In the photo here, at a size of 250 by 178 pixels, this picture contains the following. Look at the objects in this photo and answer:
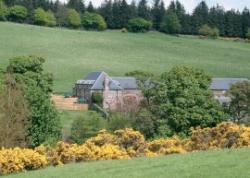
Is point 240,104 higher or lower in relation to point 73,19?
lower

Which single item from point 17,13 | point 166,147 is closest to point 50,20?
point 17,13

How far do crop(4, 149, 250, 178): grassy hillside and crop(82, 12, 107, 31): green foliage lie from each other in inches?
6012

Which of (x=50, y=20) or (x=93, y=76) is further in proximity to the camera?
(x=50, y=20)

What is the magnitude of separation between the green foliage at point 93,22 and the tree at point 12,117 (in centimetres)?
12432

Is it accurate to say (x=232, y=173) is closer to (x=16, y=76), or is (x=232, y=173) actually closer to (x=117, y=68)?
(x=16, y=76)

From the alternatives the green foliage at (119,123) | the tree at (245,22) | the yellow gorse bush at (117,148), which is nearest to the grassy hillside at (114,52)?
the tree at (245,22)

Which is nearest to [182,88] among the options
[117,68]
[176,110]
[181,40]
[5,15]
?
[176,110]

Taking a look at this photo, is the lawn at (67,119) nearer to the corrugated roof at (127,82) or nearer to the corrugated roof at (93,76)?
the corrugated roof at (127,82)

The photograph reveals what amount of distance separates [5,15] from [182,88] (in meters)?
115

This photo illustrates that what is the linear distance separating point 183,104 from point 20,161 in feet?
127

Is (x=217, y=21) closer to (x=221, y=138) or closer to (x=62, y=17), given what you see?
(x=62, y=17)

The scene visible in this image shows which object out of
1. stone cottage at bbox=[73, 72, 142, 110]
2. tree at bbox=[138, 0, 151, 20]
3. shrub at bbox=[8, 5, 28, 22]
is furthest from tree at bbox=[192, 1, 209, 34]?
stone cottage at bbox=[73, 72, 142, 110]

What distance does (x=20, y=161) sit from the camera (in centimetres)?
2675

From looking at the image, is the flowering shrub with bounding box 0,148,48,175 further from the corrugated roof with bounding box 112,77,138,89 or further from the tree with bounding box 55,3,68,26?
the tree with bounding box 55,3,68,26
